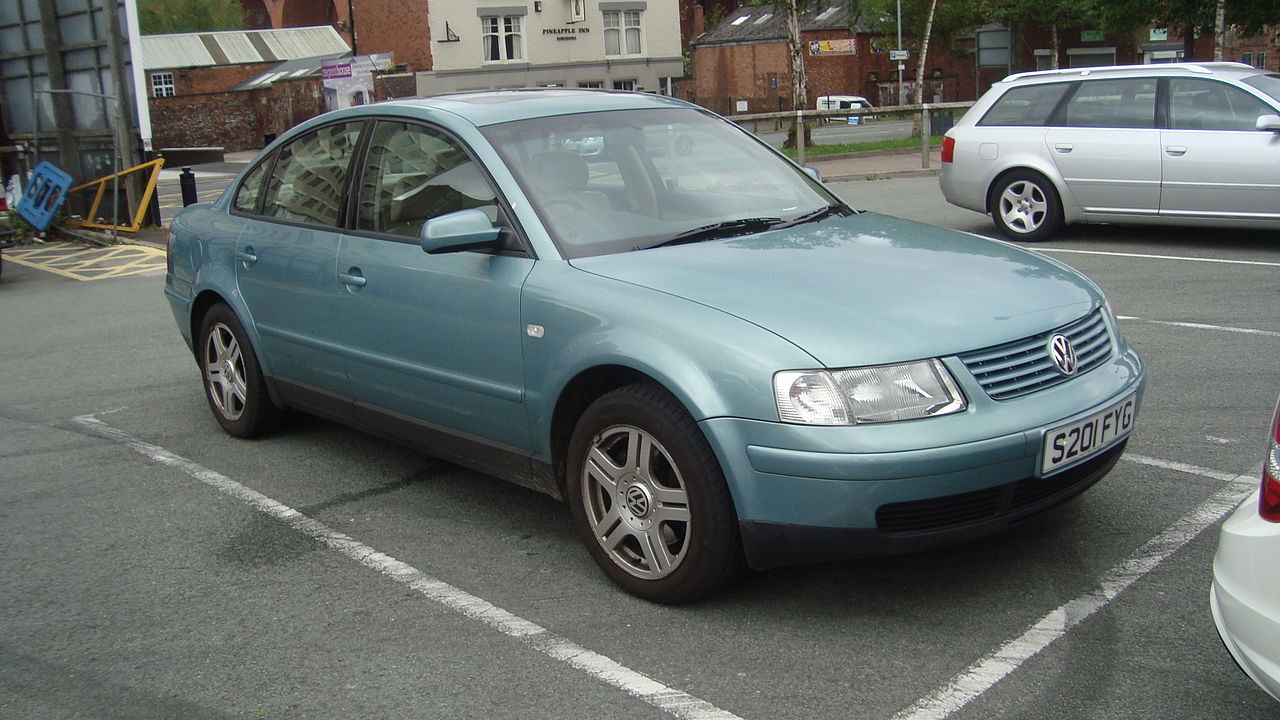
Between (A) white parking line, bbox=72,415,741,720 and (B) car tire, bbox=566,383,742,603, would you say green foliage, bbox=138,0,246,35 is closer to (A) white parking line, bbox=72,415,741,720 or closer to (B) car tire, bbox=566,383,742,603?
(A) white parking line, bbox=72,415,741,720

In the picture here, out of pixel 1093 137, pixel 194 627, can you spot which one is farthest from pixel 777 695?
pixel 1093 137

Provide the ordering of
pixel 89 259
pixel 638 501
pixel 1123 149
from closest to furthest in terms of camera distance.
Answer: pixel 638 501
pixel 1123 149
pixel 89 259

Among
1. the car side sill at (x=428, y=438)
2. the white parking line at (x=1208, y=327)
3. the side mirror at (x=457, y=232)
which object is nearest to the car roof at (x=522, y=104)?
Answer: the side mirror at (x=457, y=232)

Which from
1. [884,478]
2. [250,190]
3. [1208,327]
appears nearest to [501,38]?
[1208,327]

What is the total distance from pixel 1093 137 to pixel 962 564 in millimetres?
7820

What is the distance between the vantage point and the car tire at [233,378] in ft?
19.3

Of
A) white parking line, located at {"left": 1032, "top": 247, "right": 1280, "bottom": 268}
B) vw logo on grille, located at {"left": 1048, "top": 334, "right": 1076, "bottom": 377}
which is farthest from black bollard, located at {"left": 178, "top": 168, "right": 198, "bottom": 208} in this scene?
vw logo on grille, located at {"left": 1048, "top": 334, "right": 1076, "bottom": 377}

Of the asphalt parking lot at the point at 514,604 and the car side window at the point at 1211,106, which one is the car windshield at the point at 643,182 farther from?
the car side window at the point at 1211,106

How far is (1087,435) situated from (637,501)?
1.39 metres

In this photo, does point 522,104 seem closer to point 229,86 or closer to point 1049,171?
point 1049,171

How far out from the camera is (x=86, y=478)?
565cm

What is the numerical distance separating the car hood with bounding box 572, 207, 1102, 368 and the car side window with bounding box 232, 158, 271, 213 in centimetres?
253

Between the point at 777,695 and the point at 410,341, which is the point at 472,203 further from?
the point at 777,695

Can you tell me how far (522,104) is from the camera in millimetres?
4887
